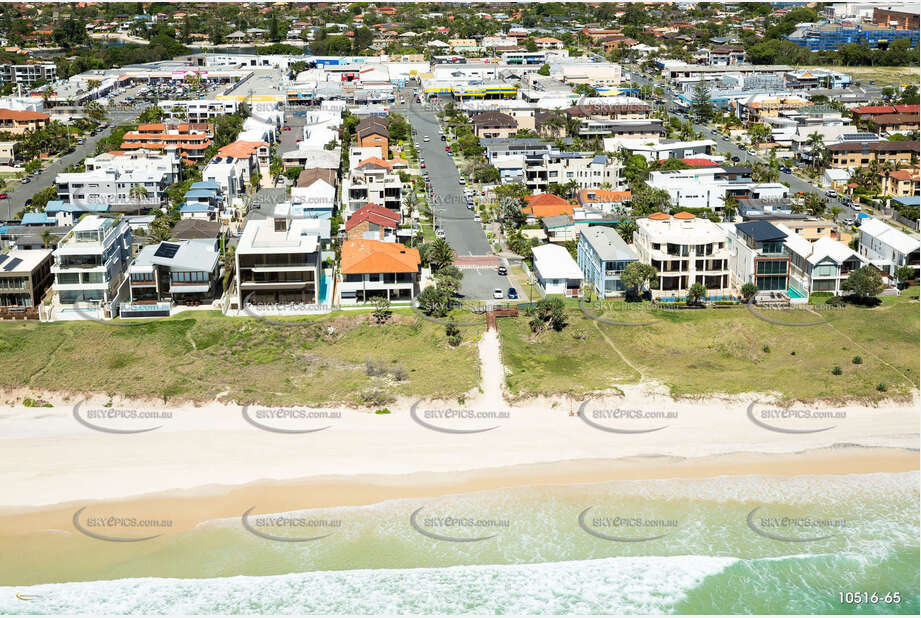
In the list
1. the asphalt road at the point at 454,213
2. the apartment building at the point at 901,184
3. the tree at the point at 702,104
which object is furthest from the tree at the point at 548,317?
the tree at the point at 702,104

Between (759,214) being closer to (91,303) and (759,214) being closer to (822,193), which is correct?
(822,193)

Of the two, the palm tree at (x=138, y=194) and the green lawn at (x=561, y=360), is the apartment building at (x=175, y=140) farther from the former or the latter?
the green lawn at (x=561, y=360)

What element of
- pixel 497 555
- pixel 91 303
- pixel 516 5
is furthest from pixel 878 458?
pixel 516 5

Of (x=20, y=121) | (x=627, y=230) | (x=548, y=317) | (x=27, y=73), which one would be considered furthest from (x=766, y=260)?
(x=27, y=73)

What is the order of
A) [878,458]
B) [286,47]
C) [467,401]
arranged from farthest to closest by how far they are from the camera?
[286,47], [467,401], [878,458]

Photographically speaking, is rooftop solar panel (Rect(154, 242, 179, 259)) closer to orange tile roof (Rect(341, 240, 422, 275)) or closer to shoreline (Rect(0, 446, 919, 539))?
orange tile roof (Rect(341, 240, 422, 275))

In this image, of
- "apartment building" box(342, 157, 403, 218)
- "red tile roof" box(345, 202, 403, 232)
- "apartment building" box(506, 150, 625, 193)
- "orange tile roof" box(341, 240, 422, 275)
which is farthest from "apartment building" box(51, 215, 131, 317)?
"apartment building" box(506, 150, 625, 193)

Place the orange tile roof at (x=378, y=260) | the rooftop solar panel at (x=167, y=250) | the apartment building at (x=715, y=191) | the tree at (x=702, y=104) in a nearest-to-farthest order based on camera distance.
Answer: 1. the orange tile roof at (x=378, y=260)
2. the rooftop solar panel at (x=167, y=250)
3. the apartment building at (x=715, y=191)
4. the tree at (x=702, y=104)
